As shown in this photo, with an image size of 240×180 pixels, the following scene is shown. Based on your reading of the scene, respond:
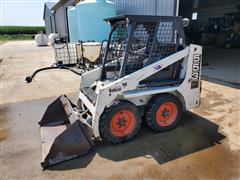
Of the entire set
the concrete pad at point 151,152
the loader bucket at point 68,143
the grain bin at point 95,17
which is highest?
the grain bin at point 95,17

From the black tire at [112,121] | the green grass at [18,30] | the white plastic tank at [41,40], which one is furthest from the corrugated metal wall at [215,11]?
the green grass at [18,30]

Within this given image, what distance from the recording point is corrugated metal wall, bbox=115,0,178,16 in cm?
726

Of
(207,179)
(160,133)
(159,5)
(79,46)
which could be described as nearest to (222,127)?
(160,133)

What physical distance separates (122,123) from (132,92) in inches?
19.5

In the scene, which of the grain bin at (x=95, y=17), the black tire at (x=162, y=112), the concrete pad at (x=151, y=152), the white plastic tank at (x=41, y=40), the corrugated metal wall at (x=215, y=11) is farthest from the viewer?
the white plastic tank at (x=41, y=40)

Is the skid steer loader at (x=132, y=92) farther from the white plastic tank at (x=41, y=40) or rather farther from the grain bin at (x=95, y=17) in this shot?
the white plastic tank at (x=41, y=40)

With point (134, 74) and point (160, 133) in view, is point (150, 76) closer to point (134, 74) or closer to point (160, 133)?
point (134, 74)

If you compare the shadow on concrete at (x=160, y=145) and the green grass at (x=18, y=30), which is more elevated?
the green grass at (x=18, y=30)

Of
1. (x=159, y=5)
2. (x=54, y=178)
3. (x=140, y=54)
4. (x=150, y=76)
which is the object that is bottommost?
(x=54, y=178)

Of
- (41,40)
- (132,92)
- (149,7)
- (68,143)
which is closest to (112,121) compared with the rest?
(132,92)

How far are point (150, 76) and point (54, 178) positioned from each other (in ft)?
6.50

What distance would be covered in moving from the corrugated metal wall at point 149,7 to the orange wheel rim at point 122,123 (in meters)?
5.14

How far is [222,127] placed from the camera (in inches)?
149

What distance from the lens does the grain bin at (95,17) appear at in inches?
441
